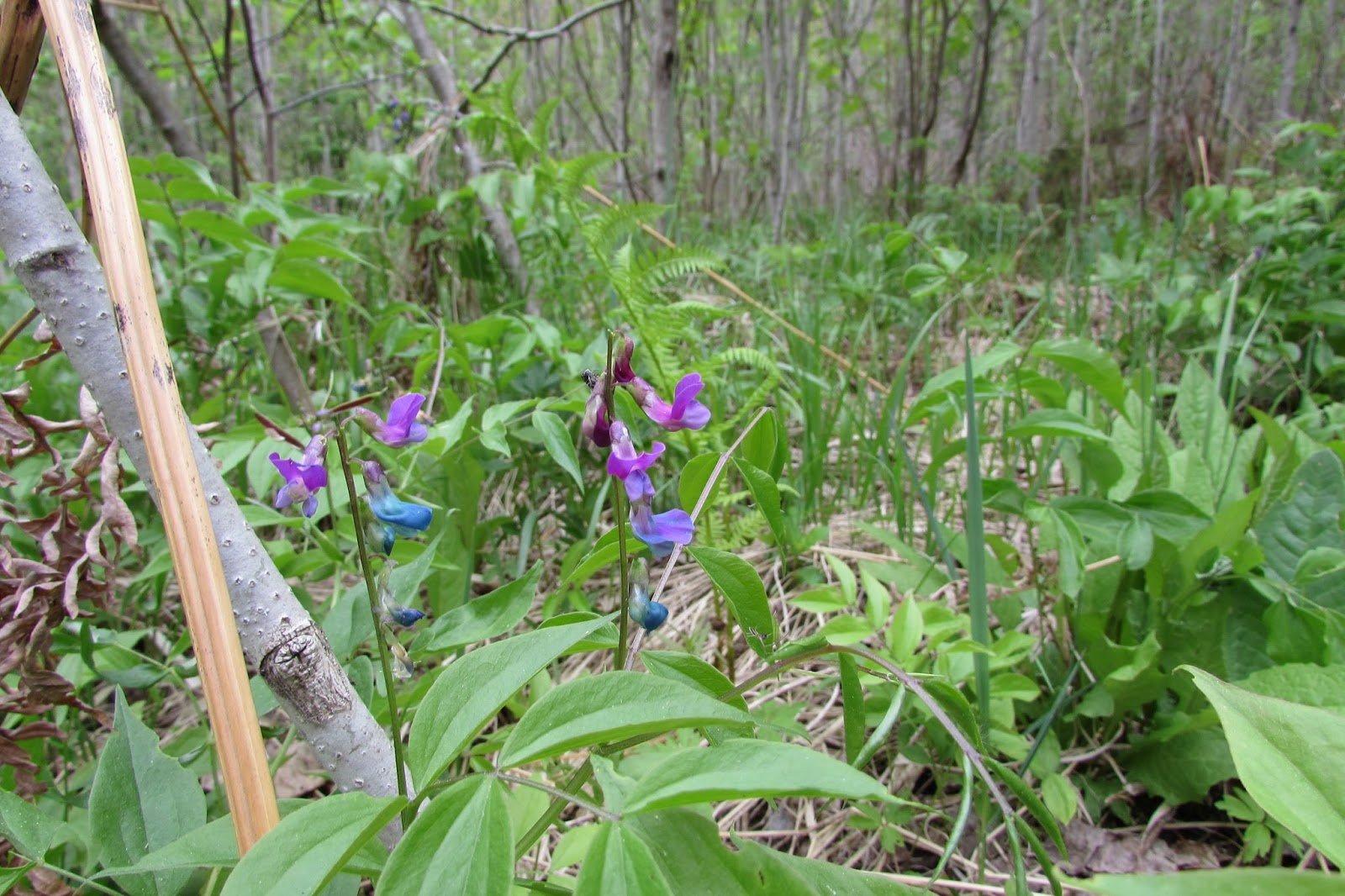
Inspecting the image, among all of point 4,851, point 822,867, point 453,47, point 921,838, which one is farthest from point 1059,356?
point 453,47

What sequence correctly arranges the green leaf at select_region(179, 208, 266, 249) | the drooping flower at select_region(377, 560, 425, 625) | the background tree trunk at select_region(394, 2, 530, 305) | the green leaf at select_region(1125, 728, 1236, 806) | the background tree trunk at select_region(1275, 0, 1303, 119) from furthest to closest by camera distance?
the background tree trunk at select_region(1275, 0, 1303, 119) < the background tree trunk at select_region(394, 2, 530, 305) < the green leaf at select_region(179, 208, 266, 249) < the green leaf at select_region(1125, 728, 1236, 806) < the drooping flower at select_region(377, 560, 425, 625)

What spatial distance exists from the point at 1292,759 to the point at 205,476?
2.60 ft

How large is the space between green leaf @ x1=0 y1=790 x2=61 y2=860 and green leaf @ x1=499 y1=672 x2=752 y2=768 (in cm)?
48

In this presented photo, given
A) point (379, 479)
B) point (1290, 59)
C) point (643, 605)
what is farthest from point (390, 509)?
point (1290, 59)

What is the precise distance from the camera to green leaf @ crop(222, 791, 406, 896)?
43 cm

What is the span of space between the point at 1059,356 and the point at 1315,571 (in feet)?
1.44

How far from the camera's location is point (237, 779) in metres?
0.55

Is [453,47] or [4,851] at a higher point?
[453,47]

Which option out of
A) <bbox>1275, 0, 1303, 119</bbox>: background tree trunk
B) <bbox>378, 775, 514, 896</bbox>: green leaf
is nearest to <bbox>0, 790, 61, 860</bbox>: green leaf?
<bbox>378, 775, 514, 896</bbox>: green leaf

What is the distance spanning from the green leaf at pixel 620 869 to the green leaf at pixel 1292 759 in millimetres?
319

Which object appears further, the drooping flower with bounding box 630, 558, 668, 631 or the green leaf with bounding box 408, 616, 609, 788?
the drooping flower with bounding box 630, 558, 668, 631

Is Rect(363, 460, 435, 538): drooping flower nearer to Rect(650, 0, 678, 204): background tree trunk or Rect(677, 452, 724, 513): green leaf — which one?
Rect(677, 452, 724, 513): green leaf

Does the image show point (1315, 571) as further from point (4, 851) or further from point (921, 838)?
point (4, 851)

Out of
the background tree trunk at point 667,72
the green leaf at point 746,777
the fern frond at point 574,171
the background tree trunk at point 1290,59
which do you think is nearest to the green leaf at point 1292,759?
the green leaf at point 746,777
